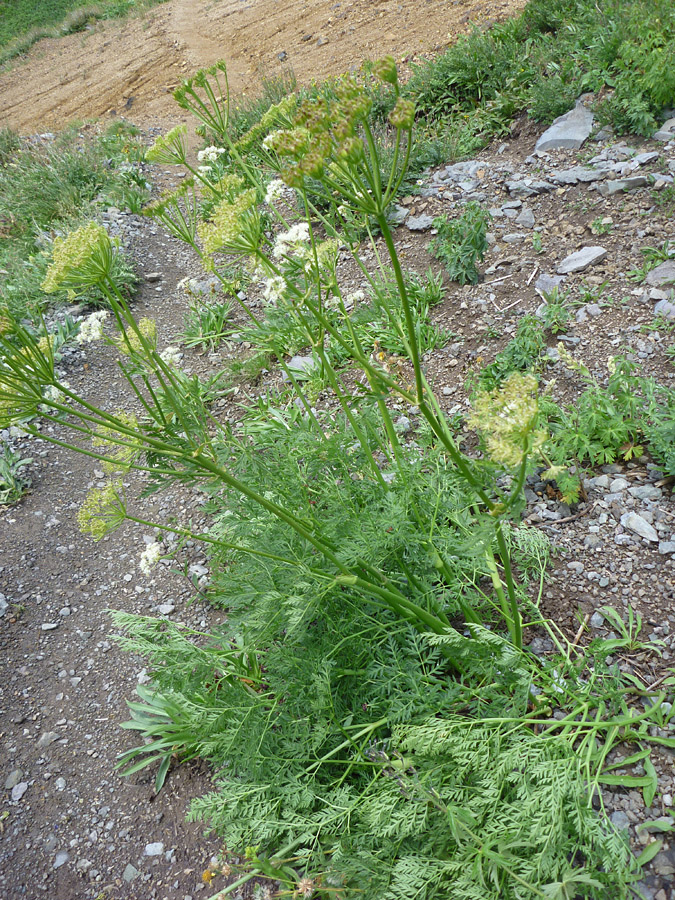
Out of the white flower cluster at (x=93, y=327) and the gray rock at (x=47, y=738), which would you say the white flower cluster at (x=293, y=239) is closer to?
the white flower cluster at (x=93, y=327)

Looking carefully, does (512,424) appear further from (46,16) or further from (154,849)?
(46,16)

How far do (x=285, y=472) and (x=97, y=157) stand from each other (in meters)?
8.85

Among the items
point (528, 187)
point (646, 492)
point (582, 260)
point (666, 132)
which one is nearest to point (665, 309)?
point (582, 260)

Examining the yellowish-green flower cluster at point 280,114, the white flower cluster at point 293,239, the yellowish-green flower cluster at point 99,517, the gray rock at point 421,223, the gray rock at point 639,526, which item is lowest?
the gray rock at point 639,526

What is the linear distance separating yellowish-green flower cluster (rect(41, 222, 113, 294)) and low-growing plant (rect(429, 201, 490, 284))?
340 centimetres

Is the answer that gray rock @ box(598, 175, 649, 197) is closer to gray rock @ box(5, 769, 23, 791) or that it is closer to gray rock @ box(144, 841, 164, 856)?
gray rock @ box(144, 841, 164, 856)

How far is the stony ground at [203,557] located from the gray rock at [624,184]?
2cm

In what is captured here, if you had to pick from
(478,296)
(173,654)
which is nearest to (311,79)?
(478,296)

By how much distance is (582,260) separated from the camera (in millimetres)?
4531

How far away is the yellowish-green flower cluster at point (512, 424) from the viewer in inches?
61.9

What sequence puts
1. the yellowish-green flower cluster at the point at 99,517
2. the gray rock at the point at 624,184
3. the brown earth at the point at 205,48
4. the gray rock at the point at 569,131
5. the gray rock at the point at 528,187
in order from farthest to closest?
the brown earth at the point at 205,48 < the gray rock at the point at 569,131 < the gray rock at the point at 528,187 < the gray rock at the point at 624,184 < the yellowish-green flower cluster at the point at 99,517

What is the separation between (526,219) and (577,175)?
613 millimetres

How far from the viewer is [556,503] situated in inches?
130

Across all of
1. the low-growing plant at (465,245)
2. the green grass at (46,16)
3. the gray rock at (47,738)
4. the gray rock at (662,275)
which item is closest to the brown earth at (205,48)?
the green grass at (46,16)
